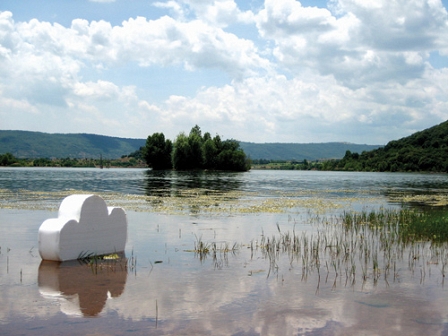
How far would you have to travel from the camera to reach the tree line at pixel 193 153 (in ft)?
471

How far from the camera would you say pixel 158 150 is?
150m

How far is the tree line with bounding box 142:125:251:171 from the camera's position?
471ft

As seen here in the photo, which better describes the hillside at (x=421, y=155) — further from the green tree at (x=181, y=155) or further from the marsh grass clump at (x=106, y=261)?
the marsh grass clump at (x=106, y=261)

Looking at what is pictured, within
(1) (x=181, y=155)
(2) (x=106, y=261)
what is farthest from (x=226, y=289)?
(1) (x=181, y=155)

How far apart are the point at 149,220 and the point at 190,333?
15659 millimetres

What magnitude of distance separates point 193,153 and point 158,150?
1182 centimetres

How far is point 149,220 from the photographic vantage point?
924 inches

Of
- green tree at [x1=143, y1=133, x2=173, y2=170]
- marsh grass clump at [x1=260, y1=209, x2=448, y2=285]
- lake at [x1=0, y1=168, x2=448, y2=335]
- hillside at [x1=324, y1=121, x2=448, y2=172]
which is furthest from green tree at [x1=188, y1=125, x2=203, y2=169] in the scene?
lake at [x1=0, y1=168, x2=448, y2=335]

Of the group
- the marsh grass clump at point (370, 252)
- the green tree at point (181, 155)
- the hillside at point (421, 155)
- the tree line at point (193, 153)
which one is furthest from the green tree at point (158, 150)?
the marsh grass clump at point (370, 252)

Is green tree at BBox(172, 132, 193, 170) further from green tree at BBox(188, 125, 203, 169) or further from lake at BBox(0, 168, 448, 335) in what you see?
lake at BBox(0, 168, 448, 335)

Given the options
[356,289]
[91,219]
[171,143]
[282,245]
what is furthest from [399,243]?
[171,143]

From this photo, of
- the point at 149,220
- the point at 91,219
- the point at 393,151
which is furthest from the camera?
the point at 393,151

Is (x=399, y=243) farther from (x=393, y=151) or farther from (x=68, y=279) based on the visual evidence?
(x=393, y=151)

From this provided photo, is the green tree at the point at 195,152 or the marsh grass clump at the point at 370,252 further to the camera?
the green tree at the point at 195,152
